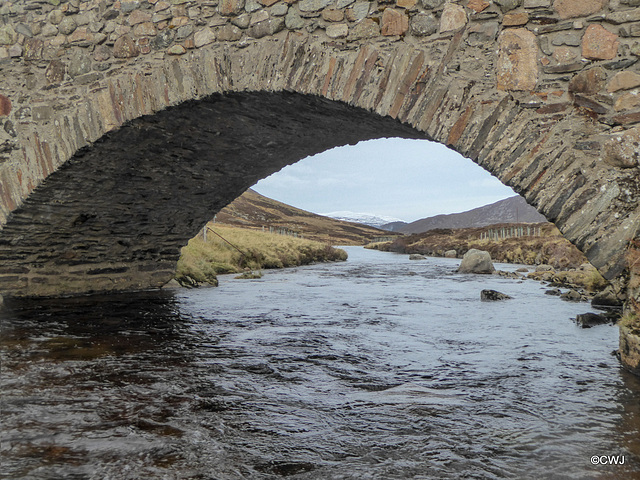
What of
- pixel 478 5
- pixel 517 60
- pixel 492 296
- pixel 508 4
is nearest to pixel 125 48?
pixel 478 5

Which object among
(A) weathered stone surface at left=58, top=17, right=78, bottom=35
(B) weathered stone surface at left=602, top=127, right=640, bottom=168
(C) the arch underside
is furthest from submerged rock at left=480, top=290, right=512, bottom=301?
(A) weathered stone surface at left=58, top=17, right=78, bottom=35

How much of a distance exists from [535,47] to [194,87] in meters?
3.25

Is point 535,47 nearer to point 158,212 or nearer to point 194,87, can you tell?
point 194,87

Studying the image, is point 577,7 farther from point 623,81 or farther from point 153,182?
point 153,182

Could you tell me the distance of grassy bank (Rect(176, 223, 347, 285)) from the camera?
1266 cm

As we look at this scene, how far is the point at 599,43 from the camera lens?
11.3 feet

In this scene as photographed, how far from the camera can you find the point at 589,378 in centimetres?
427

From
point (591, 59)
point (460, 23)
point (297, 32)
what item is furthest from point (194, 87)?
point (591, 59)

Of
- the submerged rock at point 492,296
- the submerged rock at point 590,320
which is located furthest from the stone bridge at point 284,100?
the submerged rock at point 492,296

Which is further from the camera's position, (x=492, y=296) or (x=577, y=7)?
(x=492, y=296)

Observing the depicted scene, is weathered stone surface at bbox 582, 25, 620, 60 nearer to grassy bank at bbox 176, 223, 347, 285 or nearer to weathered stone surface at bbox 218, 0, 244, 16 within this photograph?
weathered stone surface at bbox 218, 0, 244, 16

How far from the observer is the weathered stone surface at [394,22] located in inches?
159

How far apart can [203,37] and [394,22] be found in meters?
2.08

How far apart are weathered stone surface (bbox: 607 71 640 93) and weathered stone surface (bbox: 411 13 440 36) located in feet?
4.49
